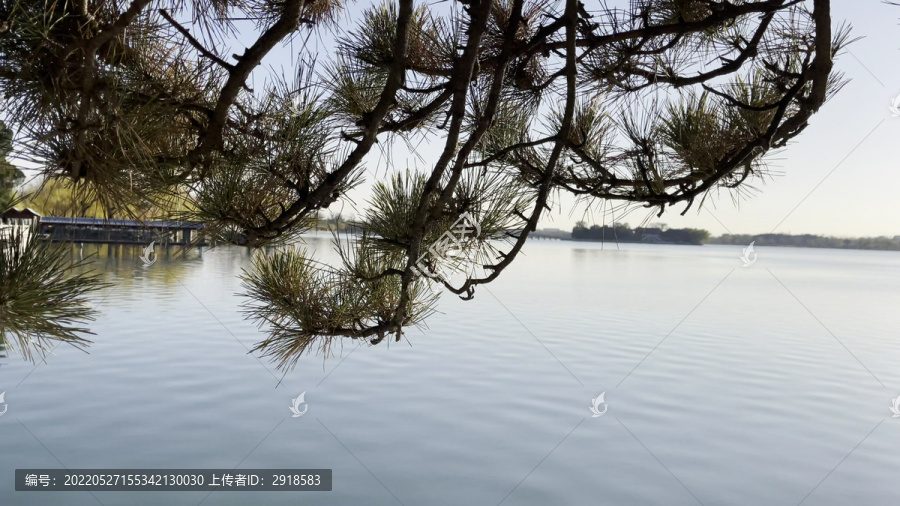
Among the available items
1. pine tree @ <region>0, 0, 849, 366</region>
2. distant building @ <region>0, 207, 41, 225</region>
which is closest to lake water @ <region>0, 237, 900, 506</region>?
pine tree @ <region>0, 0, 849, 366</region>

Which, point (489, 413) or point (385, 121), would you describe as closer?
point (385, 121)

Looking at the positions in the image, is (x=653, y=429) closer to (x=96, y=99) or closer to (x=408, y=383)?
(x=408, y=383)

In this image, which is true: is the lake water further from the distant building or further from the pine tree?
the distant building

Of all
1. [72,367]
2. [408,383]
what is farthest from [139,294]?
[408,383]

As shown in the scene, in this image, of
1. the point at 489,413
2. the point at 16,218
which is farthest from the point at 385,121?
the point at 489,413

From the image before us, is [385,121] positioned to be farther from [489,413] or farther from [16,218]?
[489,413]

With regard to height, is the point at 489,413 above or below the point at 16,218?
below

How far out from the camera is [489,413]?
11.0ft

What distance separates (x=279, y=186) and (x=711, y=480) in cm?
214

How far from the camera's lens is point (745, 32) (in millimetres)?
1503

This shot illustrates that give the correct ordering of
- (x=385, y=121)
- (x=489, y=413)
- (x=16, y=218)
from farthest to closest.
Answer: (x=489, y=413) < (x=385, y=121) < (x=16, y=218)

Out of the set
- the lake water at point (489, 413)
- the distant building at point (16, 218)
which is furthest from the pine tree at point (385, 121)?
the lake water at point (489, 413)

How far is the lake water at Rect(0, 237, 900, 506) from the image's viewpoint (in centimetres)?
258

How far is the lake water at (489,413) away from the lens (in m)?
2.58
